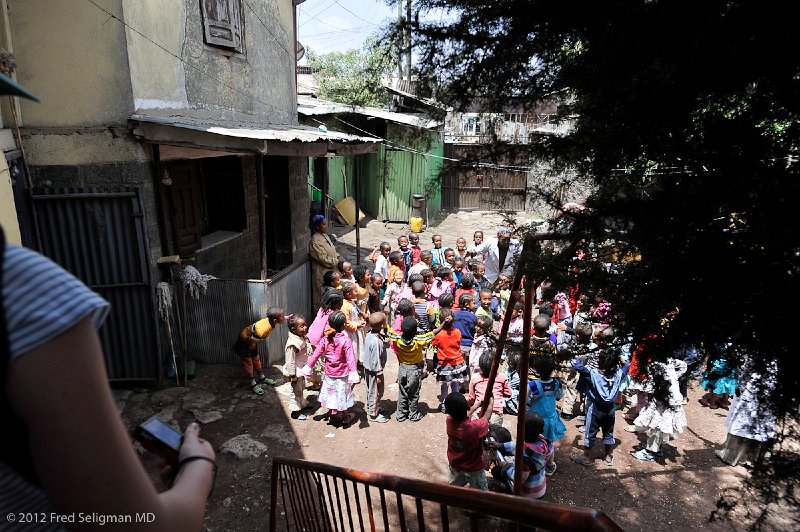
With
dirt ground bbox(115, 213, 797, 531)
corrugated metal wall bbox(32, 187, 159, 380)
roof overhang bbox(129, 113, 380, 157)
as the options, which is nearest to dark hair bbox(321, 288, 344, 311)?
dirt ground bbox(115, 213, 797, 531)

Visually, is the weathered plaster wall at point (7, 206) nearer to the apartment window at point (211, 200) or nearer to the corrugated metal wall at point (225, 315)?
the corrugated metal wall at point (225, 315)

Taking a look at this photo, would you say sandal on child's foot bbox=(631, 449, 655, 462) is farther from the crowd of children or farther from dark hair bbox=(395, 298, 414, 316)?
dark hair bbox=(395, 298, 414, 316)

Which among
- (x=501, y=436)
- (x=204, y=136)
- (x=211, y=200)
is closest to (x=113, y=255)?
(x=204, y=136)

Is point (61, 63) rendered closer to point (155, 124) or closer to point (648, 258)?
point (155, 124)

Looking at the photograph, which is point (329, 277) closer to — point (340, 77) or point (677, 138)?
point (677, 138)

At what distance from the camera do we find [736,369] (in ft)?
8.12

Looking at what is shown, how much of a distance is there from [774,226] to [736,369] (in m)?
0.86

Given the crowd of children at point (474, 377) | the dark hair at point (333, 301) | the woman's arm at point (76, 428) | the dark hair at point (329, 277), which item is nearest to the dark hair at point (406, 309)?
the crowd of children at point (474, 377)

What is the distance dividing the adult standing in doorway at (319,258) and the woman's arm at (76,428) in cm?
760

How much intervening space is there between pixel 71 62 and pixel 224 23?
262 cm

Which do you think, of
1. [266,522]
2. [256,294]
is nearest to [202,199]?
[256,294]

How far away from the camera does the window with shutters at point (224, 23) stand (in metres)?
7.09

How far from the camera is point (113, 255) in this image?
5.82m

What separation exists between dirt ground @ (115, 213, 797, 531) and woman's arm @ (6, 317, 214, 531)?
398 cm
